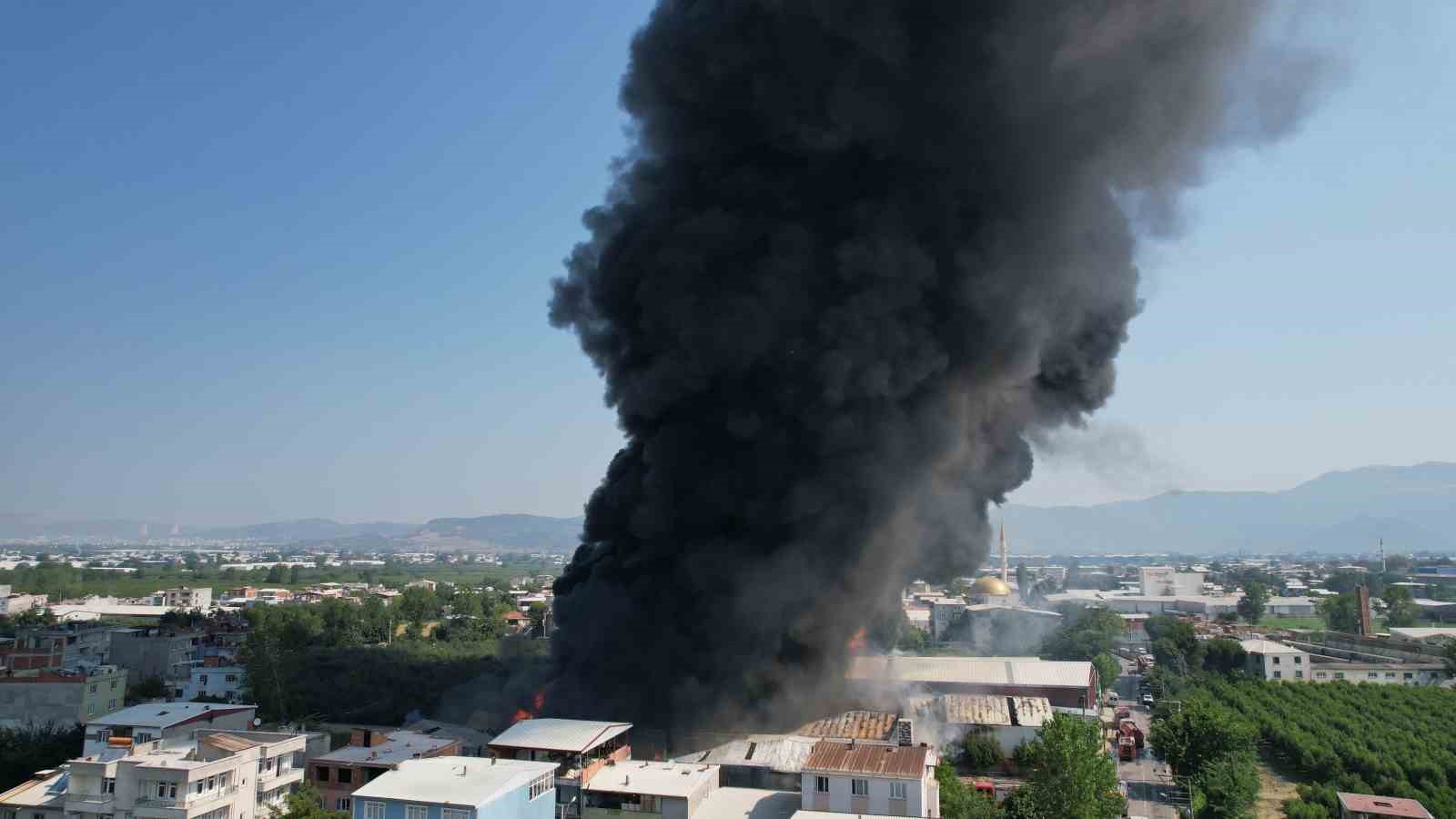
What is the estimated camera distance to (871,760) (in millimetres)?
22250

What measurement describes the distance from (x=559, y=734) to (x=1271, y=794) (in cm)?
2238

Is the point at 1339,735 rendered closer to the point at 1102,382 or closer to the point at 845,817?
the point at 1102,382

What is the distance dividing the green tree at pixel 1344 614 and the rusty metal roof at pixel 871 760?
7211cm

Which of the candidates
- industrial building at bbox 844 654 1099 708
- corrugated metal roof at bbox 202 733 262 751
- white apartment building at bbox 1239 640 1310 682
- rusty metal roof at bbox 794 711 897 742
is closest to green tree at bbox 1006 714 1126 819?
rusty metal roof at bbox 794 711 897 742

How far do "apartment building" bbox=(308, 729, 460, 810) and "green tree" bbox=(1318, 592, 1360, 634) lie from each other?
254ft

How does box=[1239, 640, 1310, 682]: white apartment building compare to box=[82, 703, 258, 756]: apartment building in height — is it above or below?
below

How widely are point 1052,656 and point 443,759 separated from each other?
47.2 meters

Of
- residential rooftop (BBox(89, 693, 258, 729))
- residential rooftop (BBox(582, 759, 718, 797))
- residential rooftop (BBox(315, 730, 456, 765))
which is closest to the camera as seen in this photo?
residential rooftop (BBox(582, 759, 718, 797))

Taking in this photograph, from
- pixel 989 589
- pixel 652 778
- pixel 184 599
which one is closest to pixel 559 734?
pixel 652 778

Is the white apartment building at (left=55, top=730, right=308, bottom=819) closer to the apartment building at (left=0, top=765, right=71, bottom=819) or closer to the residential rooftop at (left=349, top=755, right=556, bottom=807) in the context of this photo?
the apartment building at (left=0, top=765, right=71, bottom=819)

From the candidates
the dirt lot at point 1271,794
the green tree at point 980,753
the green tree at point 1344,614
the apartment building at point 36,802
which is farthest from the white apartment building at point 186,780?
the green tree at point 1344,614

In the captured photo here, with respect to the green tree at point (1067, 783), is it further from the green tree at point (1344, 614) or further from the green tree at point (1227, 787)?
the green tree at point (1344, 614)

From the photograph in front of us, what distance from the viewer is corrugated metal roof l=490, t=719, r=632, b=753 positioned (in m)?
23.5

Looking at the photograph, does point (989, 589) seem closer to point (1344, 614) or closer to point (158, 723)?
point (1344, 614)
